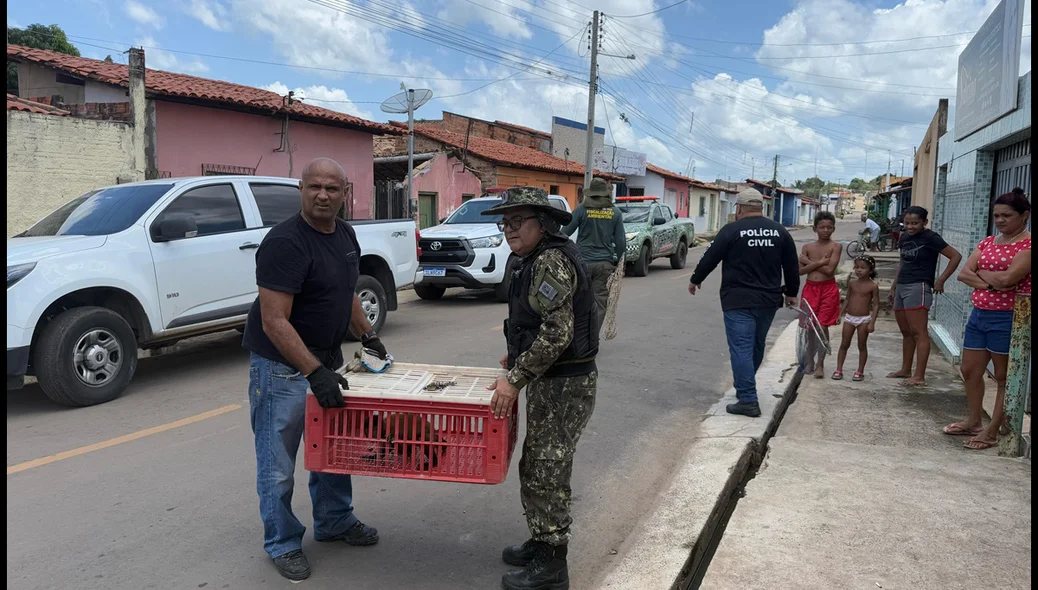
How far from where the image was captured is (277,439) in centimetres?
319

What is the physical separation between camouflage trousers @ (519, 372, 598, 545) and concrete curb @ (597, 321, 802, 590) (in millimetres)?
417

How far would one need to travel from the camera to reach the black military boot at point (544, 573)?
10.3 ft

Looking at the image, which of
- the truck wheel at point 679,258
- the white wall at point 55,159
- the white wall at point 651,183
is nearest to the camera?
the white wall at point 55,159

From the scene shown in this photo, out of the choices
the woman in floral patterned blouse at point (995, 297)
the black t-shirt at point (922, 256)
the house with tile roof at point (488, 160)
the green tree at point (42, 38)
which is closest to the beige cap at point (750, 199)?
the woman in floral patterned blouse at point (995, 297)

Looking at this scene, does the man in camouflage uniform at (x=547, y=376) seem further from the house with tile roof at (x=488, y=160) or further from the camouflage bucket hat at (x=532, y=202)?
the house with tile roof at (x=488, y=160)

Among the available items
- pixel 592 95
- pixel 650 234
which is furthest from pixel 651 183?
pixel 650 234

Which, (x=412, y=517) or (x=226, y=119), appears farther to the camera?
(x=226, y=119)

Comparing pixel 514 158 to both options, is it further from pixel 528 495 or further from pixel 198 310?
pixel 528 495

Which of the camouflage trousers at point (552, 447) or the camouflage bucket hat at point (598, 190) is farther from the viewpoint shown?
the camouflage bucket hat at point (598, 190)

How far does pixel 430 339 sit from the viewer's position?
8820mm

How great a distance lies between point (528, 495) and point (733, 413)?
123 inches

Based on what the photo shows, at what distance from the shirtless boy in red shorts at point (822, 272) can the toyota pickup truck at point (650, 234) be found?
894 cm

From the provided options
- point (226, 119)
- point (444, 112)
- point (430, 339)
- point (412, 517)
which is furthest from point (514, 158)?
point (412, 517)

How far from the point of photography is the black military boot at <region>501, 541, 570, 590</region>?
3.13 metres
